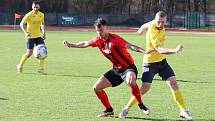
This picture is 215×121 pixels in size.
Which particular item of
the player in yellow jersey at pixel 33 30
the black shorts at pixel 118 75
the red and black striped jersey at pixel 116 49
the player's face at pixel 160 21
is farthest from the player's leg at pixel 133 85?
the player in yellow jersey at pixel 33 30

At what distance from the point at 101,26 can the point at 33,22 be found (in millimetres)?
8685

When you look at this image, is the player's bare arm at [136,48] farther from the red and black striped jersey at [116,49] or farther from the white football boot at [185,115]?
the white football boot at [185,115]

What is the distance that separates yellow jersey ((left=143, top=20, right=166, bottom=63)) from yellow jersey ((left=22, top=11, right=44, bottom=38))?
818 cm

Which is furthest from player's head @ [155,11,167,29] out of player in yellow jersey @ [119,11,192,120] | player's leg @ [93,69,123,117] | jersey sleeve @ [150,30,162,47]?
player's leg @ [93,69,123,117]

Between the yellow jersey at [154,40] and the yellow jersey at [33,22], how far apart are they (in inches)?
322

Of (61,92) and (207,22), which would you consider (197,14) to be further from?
(61,92)

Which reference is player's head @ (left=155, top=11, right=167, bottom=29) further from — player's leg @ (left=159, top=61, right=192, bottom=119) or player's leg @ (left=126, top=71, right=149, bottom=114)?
player's leg @ (left=126, top=71, right=149, bottom=114)

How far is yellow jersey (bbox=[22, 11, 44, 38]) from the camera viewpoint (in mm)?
17766

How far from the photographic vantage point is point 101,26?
374 inches

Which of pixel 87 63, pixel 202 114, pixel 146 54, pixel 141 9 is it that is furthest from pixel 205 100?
pixel 141 9

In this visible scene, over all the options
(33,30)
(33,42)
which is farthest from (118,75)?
(33,30)

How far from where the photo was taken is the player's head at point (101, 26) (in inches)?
372

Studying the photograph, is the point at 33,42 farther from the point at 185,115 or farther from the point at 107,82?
the point at 185,115

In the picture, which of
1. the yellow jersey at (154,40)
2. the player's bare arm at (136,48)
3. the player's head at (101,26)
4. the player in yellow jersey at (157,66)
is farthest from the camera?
the yellow jersey at (154,40)
